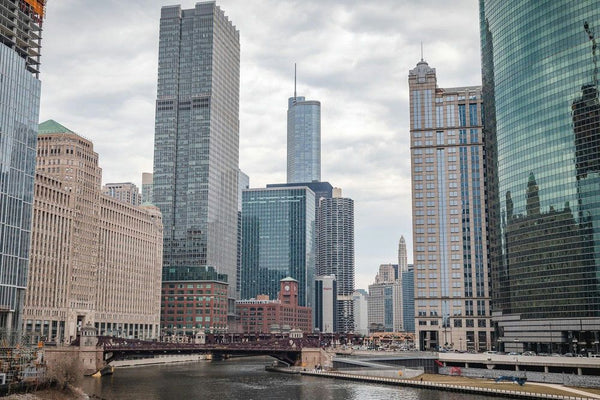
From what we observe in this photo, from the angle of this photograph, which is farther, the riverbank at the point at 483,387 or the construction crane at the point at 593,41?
the construction crane at the point at 593,41

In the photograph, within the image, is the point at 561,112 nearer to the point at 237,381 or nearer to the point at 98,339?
the point at 237,381

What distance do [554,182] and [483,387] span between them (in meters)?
67.9

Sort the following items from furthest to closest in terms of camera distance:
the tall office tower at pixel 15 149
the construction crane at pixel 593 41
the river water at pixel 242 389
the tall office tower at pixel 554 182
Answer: the construction crane at pixel 593 41, the tall office tower at pixel 554 182, the tall office tower at pixel 15 149, the river water at pixel 242 389

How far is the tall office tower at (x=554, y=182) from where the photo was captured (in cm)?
17188

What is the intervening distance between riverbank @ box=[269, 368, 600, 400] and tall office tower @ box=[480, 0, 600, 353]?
34.5 m

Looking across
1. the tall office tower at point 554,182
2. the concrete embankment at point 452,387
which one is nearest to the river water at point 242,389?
the concrete embankment at point 452,387

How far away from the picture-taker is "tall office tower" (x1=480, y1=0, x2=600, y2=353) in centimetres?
17188

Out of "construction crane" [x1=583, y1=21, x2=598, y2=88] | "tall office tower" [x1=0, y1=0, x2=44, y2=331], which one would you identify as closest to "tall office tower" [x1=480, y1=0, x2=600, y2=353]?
"construction crane" [x1=583, y1=21, x2=598, y2=88]

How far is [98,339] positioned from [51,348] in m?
13.7

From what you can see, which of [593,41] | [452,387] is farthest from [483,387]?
[593,41]

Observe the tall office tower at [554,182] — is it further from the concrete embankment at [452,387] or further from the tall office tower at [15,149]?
the tall office tower at [15,149]

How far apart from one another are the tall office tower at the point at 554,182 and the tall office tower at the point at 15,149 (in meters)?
132

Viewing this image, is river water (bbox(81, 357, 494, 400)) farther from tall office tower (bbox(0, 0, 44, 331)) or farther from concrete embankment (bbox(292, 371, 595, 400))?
tall office tower (bbox(0, 0, 44, 331))

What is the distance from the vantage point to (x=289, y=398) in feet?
437
